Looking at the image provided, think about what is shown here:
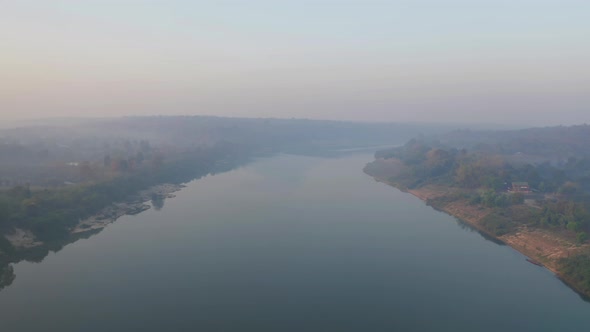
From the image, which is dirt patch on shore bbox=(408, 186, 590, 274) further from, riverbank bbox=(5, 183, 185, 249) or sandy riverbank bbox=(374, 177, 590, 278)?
riverbank bbox=(5, 183, 185, 249)

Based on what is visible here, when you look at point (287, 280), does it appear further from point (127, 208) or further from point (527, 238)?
point (127, 208)

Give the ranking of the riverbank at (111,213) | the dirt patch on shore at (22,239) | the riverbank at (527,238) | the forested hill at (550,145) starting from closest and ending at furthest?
the riverbank at (527,238), the dirt patch on shore at (22,239), the riverbank at (111,213), the forested hill at (550,145)

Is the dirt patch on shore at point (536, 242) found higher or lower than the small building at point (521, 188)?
lower

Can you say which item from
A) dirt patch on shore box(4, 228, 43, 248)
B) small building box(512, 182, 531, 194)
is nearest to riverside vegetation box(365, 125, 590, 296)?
small building box(512, 182, 531, 194)

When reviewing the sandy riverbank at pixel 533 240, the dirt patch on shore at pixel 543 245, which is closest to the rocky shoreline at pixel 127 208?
the sandy riverbank at pixel 533 240

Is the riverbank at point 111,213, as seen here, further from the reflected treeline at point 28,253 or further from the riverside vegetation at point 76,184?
the reflected treeline at point 28,253

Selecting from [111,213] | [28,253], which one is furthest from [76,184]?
[28,253]

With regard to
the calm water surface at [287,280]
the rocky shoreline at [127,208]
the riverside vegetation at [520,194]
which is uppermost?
the riverside vegetation at [520,194]

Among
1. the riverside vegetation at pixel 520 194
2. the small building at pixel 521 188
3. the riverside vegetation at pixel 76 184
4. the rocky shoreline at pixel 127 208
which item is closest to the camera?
the riverside vegetation at pixel 520 194

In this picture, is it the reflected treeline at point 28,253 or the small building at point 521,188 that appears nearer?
the reflected treeline at point 28,253
